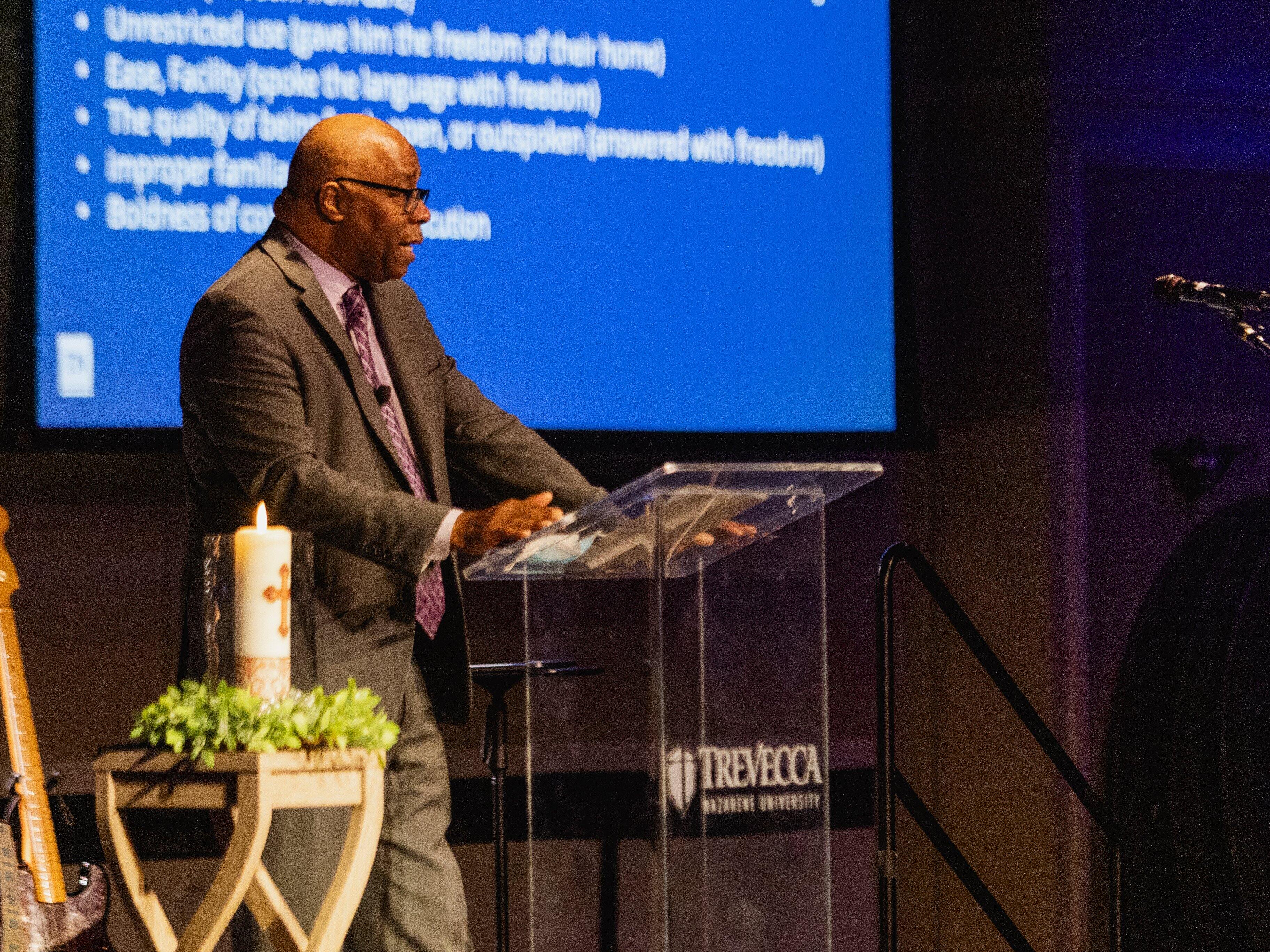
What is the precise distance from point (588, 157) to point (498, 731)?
4.60 feet

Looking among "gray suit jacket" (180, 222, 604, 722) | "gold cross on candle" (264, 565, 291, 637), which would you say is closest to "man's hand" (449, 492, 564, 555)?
"gray suit jacket" (180, 222, 604, 722)

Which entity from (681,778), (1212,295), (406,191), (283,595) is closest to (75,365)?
(406,191)

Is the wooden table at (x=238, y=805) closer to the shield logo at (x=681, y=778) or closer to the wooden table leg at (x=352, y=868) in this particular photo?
the wooden table leg at (x=352, y=868)

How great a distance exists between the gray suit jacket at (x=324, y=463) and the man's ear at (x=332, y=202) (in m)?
0.08

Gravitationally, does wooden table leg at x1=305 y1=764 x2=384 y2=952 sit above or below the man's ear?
below

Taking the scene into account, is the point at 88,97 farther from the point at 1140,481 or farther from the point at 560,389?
the point at 1140,481

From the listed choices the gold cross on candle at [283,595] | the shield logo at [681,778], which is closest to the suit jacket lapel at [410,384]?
the gold cross on candle at [283,595]

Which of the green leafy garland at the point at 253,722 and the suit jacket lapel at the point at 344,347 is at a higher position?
the suit jacket lapel at the point at 344,347

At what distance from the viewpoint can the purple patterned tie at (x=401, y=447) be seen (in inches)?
91.0

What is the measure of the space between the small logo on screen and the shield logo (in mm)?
1999

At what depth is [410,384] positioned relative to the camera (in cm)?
243

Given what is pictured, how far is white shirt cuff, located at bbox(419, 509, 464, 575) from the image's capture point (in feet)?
6.81

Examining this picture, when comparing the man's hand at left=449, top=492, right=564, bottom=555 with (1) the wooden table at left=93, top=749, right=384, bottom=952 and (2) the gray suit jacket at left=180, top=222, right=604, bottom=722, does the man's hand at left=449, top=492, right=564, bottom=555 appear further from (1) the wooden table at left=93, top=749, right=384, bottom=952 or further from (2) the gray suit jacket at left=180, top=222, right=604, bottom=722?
(1) the wooden table at left=93, top=749, right=384, bottom=952

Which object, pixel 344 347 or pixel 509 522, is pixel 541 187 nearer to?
pixel 344 347
